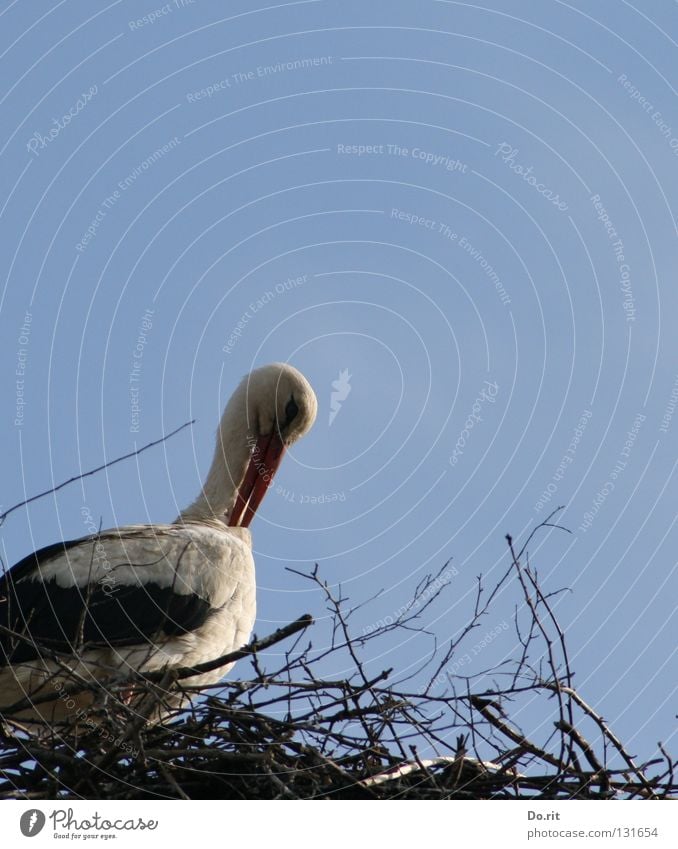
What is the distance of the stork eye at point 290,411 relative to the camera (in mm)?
6465

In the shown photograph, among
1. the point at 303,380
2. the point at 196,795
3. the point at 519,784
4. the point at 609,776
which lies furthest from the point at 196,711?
the point at 303,380

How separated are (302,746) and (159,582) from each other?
5.23 feet

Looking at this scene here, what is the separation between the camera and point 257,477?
251 inches

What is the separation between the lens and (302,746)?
3.92 meters

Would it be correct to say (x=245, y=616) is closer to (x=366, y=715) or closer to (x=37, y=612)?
(x=37, y=612)

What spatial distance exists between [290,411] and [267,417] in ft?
0.44

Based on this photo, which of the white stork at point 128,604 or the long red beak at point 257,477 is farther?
the long red beak at point 257,477

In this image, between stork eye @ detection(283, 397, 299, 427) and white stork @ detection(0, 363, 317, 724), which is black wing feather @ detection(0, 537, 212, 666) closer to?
white stork @ detection(0, 363, 317, 724)
